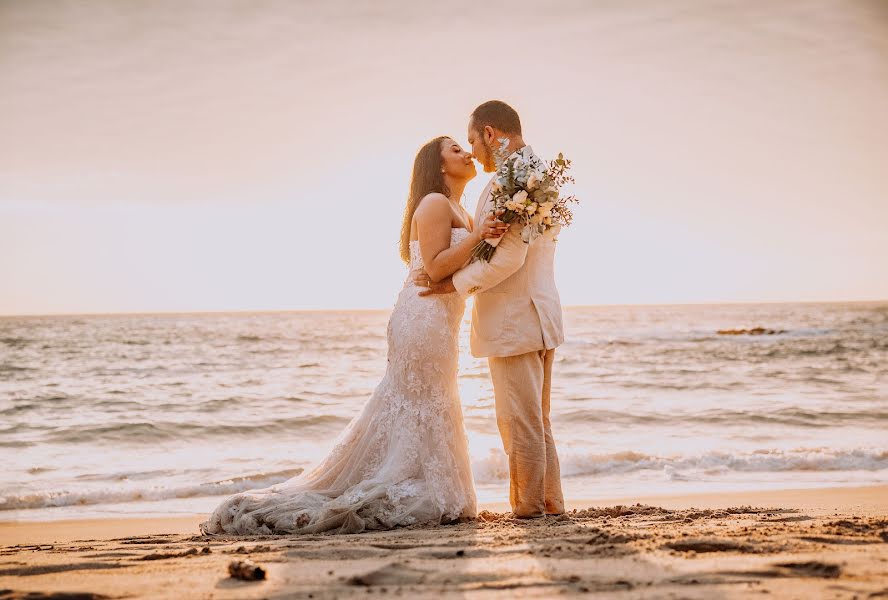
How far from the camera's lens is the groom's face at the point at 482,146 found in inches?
191

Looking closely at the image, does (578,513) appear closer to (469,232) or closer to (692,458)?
(469,232)

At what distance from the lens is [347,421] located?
1315 centimetres

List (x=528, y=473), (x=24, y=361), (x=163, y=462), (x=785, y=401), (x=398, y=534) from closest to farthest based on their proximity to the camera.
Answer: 1. (x=398, y=534)
2. (x=528, y=473)
3. (x=163, y=462)
4. (x=785, y=401)
5. (x=24, y=361)

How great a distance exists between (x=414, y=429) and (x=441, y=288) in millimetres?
923

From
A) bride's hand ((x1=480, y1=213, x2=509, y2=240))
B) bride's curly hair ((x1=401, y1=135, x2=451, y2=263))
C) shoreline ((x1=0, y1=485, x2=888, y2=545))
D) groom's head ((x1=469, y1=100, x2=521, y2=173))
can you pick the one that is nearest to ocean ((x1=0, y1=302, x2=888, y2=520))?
shoreline ((x1=0, y1=485, x2=888, y2=545))

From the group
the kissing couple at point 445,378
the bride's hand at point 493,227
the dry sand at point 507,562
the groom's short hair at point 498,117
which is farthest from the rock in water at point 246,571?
the groom's short hair at point 498,117

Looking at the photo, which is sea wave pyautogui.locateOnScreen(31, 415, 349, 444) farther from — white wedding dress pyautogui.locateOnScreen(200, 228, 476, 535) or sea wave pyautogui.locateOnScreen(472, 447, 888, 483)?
white wedding dress pyautogui.locateOnScreen(200, 228, 476, 535)

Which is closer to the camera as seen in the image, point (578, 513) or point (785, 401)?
point (578, 513)

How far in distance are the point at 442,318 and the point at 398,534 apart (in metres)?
1.44

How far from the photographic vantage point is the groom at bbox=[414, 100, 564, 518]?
482 cm

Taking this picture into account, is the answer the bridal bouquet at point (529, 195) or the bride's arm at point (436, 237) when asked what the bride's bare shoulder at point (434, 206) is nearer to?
the bride's arm at point (436, 237)

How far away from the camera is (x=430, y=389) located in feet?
16.8

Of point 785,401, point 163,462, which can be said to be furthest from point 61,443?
point 785,401

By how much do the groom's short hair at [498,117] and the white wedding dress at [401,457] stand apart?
27.8 inches
